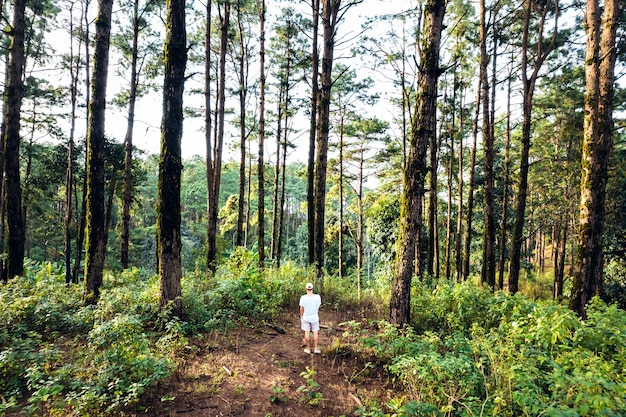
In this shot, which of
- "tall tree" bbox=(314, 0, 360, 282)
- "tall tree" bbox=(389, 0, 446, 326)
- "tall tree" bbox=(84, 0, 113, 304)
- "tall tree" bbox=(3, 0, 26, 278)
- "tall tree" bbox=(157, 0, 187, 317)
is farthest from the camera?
"tall tree" bbox=(314, 0, 360, 282)

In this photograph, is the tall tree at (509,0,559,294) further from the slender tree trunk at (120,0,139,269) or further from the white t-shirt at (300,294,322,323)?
the slender tree trunk at (120,0,139,269)

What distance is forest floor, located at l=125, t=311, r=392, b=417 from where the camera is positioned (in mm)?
4211

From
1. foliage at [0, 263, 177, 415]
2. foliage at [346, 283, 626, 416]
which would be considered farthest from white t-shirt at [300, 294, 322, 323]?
foliage at [0, 263, 177, 415]

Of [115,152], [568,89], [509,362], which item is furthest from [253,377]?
[568,89]

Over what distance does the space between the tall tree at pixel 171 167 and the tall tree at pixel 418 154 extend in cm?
458

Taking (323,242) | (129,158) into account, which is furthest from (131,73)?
(323,242)

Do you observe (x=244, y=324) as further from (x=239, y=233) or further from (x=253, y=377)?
(x=239, y=233)

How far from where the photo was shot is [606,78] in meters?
7.95

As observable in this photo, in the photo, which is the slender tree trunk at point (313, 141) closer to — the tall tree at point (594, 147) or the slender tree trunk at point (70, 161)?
the tall tree at point (594, 147)

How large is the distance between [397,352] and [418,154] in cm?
366

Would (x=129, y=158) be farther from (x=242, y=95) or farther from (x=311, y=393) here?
(x=311, y=393)

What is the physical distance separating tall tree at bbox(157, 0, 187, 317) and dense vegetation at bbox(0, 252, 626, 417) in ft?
2.03

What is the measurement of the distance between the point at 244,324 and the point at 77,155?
51.5ft

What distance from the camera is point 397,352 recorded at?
209 inches
